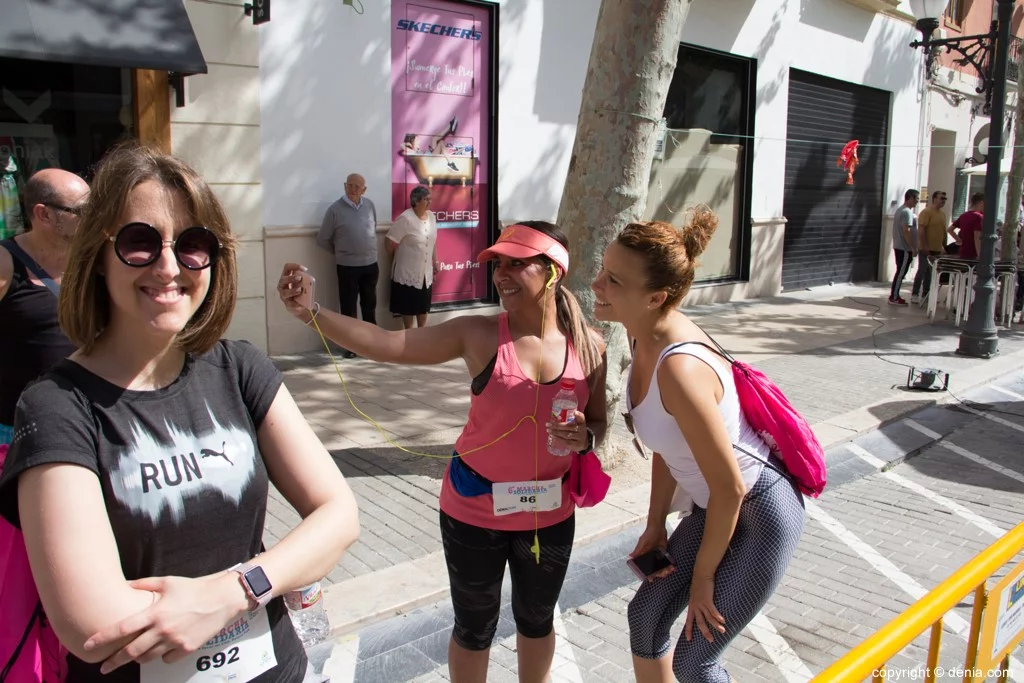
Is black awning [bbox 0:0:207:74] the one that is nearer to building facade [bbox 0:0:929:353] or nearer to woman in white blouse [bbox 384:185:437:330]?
building facade [bbox 0:0:929:353]

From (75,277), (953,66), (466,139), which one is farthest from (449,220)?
(953,66)

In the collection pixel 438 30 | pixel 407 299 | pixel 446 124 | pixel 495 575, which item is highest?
pixel 438 30

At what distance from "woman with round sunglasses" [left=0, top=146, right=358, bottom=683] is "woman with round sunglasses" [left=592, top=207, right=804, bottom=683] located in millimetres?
1116

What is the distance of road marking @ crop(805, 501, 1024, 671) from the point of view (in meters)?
4.06

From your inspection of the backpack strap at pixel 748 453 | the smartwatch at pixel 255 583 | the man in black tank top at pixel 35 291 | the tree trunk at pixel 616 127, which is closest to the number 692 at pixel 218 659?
the smartwatch at pixel 255 583

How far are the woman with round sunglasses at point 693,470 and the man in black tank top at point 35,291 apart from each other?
1994 millimetres

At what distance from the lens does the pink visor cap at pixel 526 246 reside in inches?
110

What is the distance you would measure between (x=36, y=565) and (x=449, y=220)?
369 inches

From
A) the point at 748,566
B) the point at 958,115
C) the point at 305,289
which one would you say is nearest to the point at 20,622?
the point at 305,289

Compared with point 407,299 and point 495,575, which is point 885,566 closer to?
point 495,575

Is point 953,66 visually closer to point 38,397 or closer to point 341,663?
point 341,663

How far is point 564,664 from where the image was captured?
3.70m

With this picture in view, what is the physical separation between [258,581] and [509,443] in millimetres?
1427

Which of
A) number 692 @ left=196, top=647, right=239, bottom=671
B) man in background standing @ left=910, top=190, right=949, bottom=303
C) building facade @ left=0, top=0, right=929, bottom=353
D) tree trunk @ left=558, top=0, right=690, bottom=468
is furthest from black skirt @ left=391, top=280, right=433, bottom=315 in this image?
man in background standing @ left=910, top=190, right=949, bottom=303
